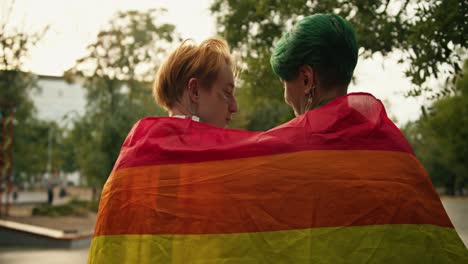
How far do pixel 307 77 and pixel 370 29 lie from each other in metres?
4.43

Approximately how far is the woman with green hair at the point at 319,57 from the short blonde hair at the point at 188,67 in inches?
9.8

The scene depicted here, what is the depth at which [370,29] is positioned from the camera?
21.0ft

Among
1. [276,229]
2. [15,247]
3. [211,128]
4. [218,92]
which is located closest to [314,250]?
[276,229]

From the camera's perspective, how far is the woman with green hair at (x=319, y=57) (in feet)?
6.98

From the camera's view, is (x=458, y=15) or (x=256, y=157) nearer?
(x=256, y=157)

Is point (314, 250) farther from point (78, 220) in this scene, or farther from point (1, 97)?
point (78, 220)

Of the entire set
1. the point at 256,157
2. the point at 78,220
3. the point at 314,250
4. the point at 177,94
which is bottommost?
the point at 78,220

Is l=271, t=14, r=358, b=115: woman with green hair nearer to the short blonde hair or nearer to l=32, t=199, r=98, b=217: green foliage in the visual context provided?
the short blonde hair

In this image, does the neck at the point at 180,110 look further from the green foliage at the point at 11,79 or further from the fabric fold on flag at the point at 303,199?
the green foliage at the point at 11,79

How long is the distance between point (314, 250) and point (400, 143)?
1.47 ft

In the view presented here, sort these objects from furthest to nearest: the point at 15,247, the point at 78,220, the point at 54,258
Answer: the point at 78,220, the point at 15,247, the point at 54,258

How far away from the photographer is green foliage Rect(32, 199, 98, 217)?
25562 millimetres

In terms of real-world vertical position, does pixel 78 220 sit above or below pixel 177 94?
below

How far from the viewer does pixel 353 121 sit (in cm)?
207
